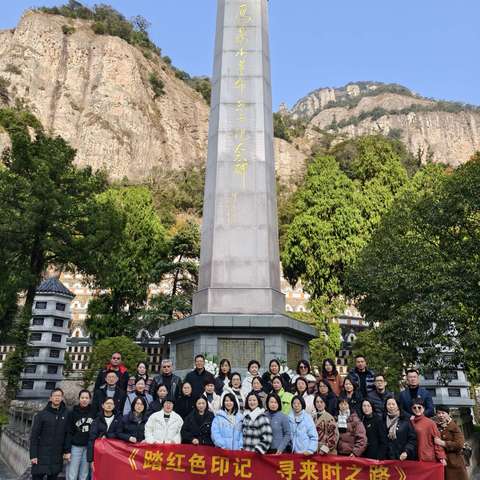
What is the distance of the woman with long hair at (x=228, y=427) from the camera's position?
4672 mm

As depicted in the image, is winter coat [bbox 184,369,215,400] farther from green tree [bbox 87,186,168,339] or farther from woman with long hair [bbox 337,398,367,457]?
green tree [bbox 87,186,168,339]

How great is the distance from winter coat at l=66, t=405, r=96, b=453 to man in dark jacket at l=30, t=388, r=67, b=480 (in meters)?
0.05

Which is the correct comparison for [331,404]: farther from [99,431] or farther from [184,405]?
[99,431]

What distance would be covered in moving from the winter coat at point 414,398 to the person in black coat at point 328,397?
75 centimetres

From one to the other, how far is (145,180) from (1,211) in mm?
31782

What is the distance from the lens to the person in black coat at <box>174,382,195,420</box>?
17.6 feet

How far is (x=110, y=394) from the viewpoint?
558 centimetres

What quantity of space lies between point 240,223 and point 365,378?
14.0ft

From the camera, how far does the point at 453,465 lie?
4703 millimetres

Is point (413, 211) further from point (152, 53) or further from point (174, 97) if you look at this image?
point (152, 53)

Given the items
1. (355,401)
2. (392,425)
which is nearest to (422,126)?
(355,401)

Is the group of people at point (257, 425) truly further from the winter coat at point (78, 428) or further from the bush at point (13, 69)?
the bush at point (13, 69)

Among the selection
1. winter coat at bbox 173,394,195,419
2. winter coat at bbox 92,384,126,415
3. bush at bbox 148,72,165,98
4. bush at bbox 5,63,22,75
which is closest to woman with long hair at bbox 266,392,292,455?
winter coat at bbox 173,394,195,419

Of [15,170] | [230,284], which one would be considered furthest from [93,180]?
[230,284]
